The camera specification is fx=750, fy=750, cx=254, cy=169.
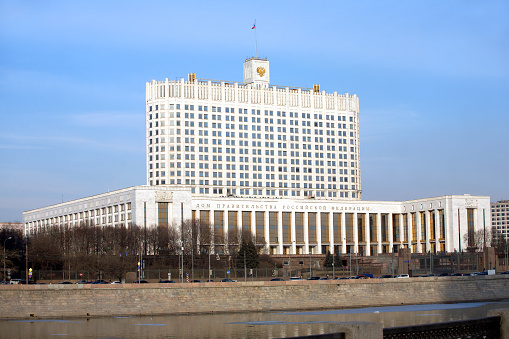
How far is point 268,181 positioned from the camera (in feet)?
599

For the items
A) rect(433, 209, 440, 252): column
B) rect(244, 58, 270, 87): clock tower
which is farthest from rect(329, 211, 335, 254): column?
rect(244, 58, 270, 87): clock tower

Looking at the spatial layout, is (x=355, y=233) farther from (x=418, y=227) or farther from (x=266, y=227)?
(x=266, y=227)

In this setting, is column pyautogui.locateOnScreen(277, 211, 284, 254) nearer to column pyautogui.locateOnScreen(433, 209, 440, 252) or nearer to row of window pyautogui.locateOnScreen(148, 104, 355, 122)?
row of window pyautogui.locateOnScreen(148, 104, 355, 122)

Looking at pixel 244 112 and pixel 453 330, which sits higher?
pixel 244 112

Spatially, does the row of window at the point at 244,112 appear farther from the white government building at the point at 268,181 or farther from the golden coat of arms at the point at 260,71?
the golden coat of arms at the point at 260,71

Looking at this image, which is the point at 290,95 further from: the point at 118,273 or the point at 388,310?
the point at 388,310

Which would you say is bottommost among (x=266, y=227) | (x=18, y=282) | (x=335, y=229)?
(x=18, y=282)

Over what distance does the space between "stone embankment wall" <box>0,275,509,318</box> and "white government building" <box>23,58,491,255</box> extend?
64.2 meters

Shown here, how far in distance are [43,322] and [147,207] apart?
76.8 meters

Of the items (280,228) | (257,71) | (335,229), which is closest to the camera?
(280,228)

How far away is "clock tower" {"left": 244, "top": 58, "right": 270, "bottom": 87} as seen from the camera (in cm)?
18762

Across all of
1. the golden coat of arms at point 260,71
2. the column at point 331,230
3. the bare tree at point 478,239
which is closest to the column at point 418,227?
the bare tree at point 478,239

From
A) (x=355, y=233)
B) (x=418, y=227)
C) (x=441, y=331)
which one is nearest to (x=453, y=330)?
(x=441, y=331)

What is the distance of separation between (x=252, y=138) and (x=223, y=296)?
101 metres
